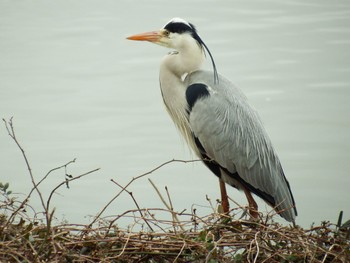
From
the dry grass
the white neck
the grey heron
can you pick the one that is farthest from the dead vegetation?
the white neck

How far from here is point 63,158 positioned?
30.0 ft

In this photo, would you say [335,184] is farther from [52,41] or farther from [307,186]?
[52,41]

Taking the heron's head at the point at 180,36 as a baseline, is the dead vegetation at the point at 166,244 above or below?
below

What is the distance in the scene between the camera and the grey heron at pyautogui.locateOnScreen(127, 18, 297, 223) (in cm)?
650

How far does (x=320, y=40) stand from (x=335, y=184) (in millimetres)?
4396

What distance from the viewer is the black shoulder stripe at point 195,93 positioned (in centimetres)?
647

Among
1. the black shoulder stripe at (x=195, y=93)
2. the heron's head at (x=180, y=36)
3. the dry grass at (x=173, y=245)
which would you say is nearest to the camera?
the dry grass at (x=173, y=245)

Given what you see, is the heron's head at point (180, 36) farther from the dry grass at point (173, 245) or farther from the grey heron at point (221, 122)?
the dry grass at point (173, 245)

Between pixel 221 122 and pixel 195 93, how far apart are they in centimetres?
29

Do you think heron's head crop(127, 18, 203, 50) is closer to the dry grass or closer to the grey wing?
the grey wing

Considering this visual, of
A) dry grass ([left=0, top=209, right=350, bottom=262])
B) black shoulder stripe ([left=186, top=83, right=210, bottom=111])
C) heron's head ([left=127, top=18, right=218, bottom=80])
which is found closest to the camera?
dry grass ([left=0, top=209, right=350, bottom=262])

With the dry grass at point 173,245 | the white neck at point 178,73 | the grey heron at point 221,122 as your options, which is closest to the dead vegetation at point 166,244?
the dry grass at point 173,245

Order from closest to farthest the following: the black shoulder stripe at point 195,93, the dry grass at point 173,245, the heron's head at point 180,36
A: the dry grass at point 173,245, the black shoulder stripe at point 195,93, the heron's head at point 180,36

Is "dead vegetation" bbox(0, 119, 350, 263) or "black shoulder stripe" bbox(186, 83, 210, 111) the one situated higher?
"black shoulder stripe" bbox(186, 83, 210, 111)
